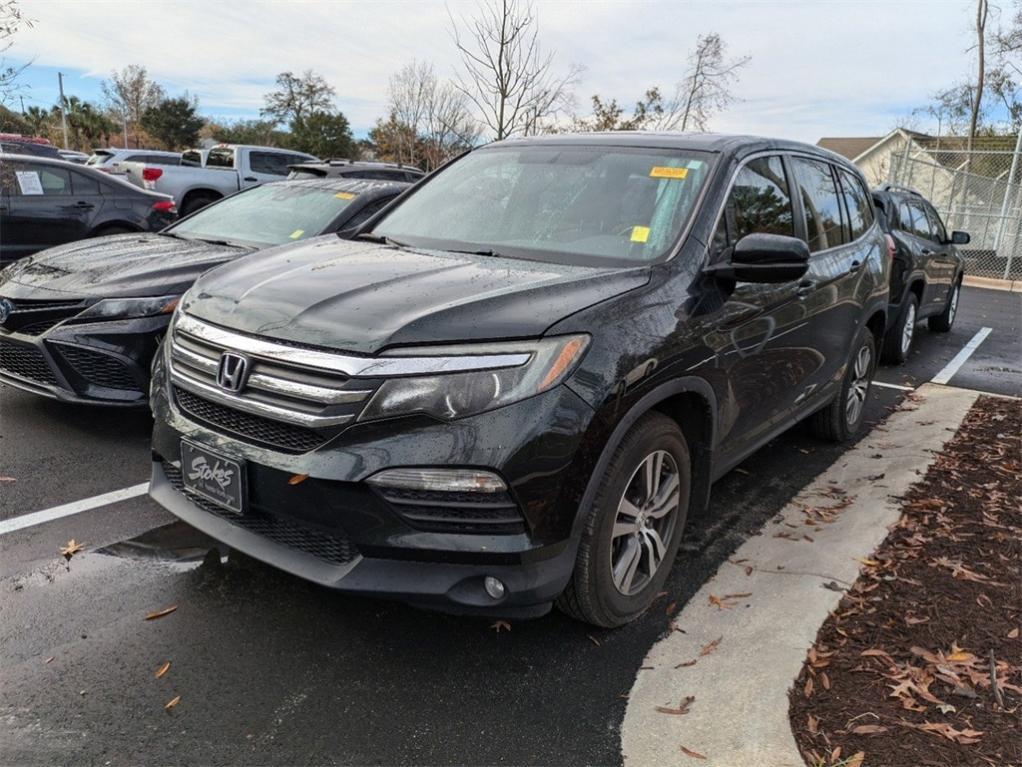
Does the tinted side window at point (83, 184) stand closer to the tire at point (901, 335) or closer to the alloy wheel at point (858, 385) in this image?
the alloy wheel at point (858, 385)

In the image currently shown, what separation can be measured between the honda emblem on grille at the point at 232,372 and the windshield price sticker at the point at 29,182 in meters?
7.51

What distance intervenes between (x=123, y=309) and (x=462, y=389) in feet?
10.1

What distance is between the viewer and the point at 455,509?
7.75 ft

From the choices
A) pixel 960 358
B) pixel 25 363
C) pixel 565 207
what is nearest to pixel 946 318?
pixel 960 358

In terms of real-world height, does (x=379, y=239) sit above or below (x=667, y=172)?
below

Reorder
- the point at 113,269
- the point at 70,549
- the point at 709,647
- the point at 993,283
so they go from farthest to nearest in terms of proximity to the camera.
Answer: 1. the point at 993,283
2. the point at 113,269
3. the point at 70,549
4. the point at 709,647

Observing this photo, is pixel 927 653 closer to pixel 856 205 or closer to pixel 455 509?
pixel 455 509

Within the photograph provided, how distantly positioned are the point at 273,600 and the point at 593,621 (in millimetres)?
1270

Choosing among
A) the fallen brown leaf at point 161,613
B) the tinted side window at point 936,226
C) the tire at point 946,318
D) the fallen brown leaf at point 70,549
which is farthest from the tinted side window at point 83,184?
the tire at point 946,318

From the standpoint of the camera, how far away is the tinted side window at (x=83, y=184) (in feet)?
29.0

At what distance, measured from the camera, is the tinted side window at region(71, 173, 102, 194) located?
8836 mm

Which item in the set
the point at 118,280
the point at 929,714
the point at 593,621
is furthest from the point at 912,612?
the point at 118,280

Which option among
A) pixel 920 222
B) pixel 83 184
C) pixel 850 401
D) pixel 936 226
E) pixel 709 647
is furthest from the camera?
pixel 936 226

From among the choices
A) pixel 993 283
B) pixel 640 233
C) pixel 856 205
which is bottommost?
pixel 993 283
